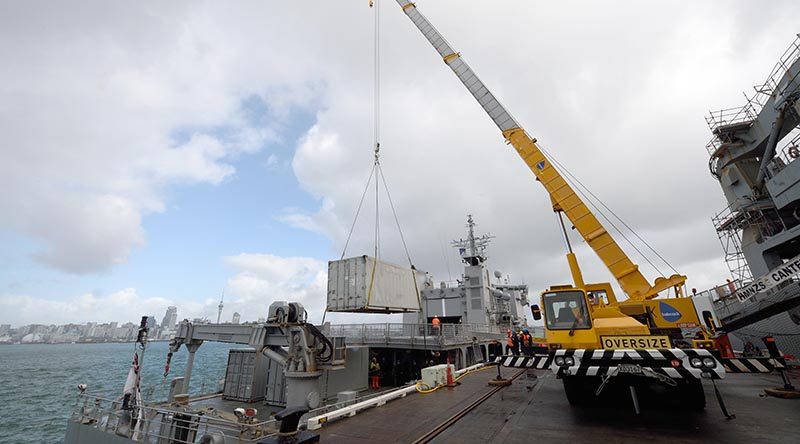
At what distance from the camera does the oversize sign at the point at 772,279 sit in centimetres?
1202

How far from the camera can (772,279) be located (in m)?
12.9

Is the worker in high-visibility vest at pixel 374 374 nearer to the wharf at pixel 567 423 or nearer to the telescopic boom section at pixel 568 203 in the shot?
the wharf at pixel 567 423

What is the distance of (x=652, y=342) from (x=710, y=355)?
46.1 inches

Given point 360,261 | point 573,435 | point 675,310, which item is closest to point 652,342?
point 573,435

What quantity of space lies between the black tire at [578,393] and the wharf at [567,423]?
0.93 ft

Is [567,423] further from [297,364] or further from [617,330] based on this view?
[297,364]

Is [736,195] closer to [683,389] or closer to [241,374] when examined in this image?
[683,389]

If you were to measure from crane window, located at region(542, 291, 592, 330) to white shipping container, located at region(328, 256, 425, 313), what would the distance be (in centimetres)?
893

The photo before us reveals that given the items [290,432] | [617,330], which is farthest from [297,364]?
[617,330]

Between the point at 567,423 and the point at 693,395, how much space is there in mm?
3298

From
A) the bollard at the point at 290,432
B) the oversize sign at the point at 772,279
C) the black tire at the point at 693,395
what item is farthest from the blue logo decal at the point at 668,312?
the bollard at the point at 290,432

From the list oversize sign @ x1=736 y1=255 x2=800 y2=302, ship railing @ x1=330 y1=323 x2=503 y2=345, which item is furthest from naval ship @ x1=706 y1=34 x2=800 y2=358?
ship railing @ x1=330 y1=323 x2=503 y2=345

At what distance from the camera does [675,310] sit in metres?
9.30

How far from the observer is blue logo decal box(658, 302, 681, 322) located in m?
9.25
